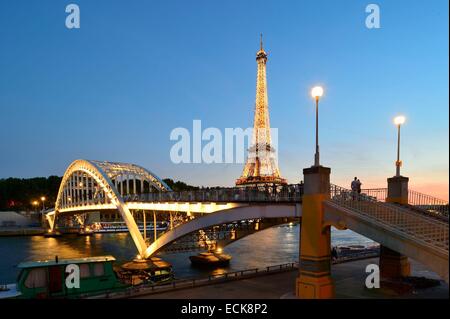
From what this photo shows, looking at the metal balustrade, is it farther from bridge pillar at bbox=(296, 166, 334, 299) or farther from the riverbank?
the riverbank

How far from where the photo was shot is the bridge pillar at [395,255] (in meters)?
20.0

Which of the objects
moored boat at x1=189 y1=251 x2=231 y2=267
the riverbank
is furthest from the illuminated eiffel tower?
moored boat at x1=189 y1=251 x2=231 y2=267

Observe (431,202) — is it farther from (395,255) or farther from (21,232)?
(21,232)

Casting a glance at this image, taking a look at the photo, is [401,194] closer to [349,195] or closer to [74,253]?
[349,195]

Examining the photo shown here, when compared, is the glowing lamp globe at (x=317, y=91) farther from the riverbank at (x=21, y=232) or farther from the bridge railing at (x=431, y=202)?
the riverbank at (x=21, y=232)

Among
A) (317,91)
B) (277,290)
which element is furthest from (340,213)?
(277,290)

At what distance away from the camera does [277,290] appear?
19.0 metres

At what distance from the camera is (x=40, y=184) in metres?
144

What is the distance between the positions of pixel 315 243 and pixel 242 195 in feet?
28.3

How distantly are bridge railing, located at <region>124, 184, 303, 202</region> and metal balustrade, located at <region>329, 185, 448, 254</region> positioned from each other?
2.76m

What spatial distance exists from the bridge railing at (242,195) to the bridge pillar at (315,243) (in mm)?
2636

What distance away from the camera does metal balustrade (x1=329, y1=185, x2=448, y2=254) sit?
12.5 meters

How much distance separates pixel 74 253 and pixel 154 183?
1743 cm

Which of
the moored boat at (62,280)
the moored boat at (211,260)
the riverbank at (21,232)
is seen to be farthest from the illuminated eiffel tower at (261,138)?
the moored boat at (62,280)
